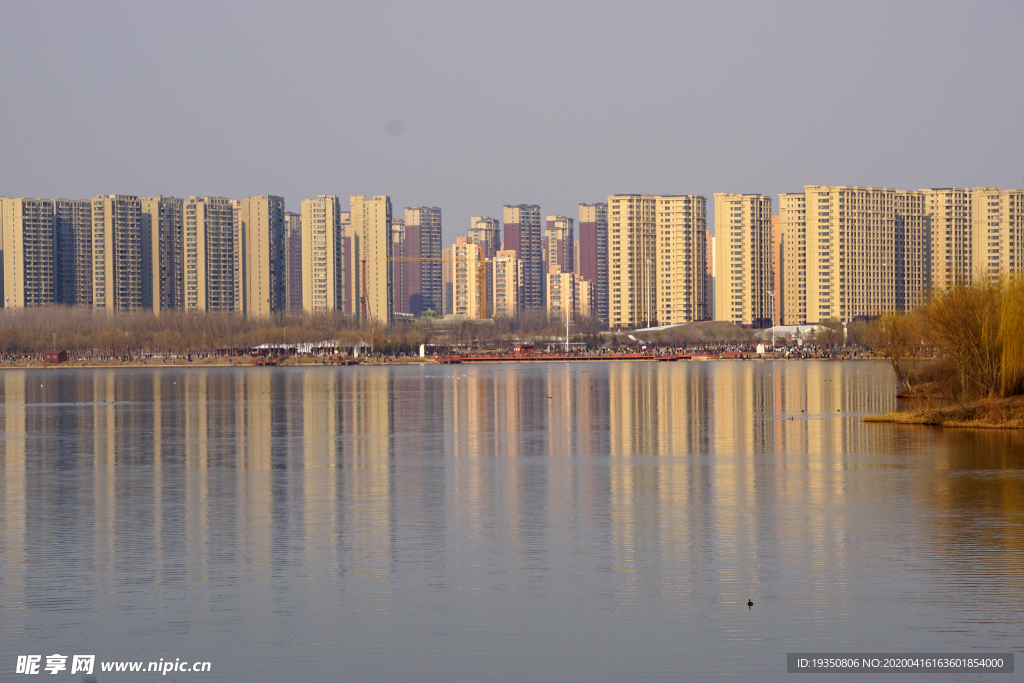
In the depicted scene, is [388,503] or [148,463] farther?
[148,463]

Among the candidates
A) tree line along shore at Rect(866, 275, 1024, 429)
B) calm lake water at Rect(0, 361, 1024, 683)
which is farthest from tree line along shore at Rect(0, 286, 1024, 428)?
calm lake water at Rect(0, 361, 1024, 683)

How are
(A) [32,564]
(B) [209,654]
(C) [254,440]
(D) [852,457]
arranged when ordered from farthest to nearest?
(C) [254,440], (D) [852,457], (A) [32,564], (B) [209,654]

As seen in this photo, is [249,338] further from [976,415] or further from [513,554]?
[513,554]

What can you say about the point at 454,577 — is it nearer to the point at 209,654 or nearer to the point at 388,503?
the point at 209,654

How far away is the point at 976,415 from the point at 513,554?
2594 cm

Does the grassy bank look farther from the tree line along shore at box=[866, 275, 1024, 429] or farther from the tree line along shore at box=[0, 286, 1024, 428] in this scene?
the tree line along shore at box=[0, 286, 1024, 428]

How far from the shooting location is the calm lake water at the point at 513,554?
38.6 ft

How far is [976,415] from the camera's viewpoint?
3697 cm

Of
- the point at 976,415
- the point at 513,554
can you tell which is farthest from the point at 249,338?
the point at 513,554

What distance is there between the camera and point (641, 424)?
40844mm

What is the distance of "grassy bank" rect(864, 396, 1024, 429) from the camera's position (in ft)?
117

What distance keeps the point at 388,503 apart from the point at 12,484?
10086 millimetres

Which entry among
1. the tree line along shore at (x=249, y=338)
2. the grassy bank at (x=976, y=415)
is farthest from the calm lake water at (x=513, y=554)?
the tree line along shore at (x=249, y=338)

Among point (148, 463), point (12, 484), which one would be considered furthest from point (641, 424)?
point (12, 484)
